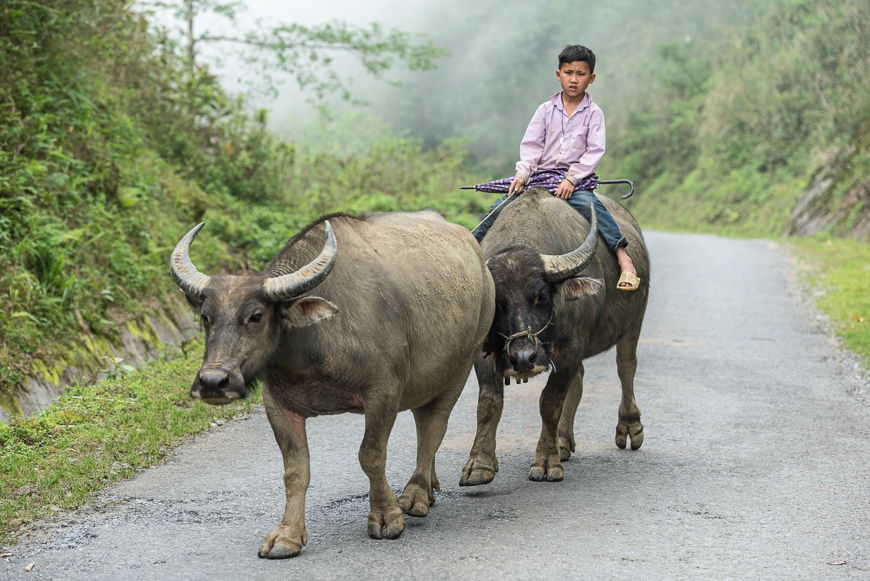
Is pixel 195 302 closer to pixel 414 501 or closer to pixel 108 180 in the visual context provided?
pixel 414 501

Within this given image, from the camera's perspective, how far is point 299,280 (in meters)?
3.97

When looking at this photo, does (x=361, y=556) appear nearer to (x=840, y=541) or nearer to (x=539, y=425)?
(x=840, y=541)

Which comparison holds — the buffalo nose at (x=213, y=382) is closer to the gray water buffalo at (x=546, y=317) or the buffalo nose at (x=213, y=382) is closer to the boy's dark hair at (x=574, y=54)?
the gray water buffalo at (x=546, y=317)

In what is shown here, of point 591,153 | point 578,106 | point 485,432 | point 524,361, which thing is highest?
point 578,106

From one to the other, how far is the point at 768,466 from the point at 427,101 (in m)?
48.7

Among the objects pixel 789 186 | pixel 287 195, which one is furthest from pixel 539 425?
pixel 789 186

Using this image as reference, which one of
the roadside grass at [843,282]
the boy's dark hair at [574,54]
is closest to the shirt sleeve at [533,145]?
the boy's dark hair at [574,54]

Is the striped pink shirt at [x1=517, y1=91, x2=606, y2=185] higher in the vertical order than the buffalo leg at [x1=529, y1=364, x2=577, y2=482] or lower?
higher

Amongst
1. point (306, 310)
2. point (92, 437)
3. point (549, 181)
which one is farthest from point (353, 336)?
point (549, 181)

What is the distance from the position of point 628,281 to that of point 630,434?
1137 millimetres

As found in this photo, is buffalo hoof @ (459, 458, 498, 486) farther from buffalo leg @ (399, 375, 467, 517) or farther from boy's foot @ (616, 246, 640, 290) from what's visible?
boy's foot @ (616, 246, 640, 290)

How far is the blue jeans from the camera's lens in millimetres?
6172

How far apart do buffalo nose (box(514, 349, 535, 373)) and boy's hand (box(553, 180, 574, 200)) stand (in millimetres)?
1622


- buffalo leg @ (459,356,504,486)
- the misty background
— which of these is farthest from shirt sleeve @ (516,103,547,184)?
the misty background
